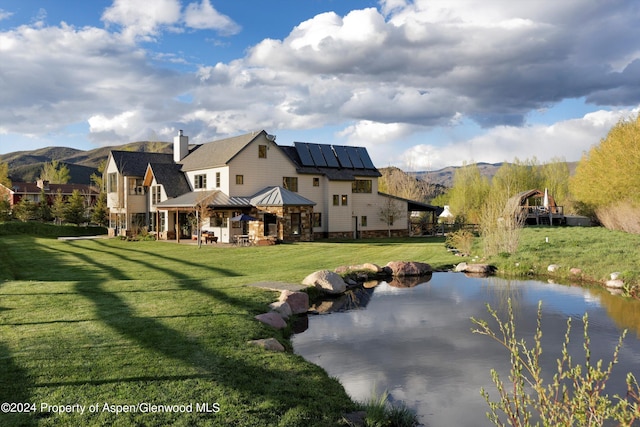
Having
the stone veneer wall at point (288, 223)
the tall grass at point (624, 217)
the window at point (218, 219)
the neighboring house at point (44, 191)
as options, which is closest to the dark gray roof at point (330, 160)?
the stone veneer wall at point (288, 223)

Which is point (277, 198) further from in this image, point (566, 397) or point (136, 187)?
point (566, 397)

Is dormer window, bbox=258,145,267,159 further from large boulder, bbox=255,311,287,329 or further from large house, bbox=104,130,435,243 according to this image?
large boulder, bbox=255,311,287,329

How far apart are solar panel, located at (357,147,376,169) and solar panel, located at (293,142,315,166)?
5.39 metres

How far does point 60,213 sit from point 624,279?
54279 millimetres

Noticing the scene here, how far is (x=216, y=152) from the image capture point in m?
36.2

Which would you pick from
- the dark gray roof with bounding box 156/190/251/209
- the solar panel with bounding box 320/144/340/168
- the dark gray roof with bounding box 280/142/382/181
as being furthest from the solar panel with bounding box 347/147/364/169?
the dark gray roof with bounding box 156/190/251/209

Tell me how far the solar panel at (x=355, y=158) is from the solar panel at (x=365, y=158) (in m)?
0.42

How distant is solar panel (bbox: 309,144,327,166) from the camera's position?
3825 centimetres

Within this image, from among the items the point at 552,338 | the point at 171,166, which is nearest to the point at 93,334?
the point at 552,338

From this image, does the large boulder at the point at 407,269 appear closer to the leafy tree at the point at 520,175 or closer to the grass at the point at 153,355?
the grass at the point at 153,355

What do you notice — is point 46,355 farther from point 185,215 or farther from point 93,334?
point 185,215

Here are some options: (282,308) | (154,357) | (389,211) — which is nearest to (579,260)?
(282,308)

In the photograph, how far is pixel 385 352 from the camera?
9.88 metres

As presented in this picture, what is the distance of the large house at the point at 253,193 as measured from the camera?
32.5m
